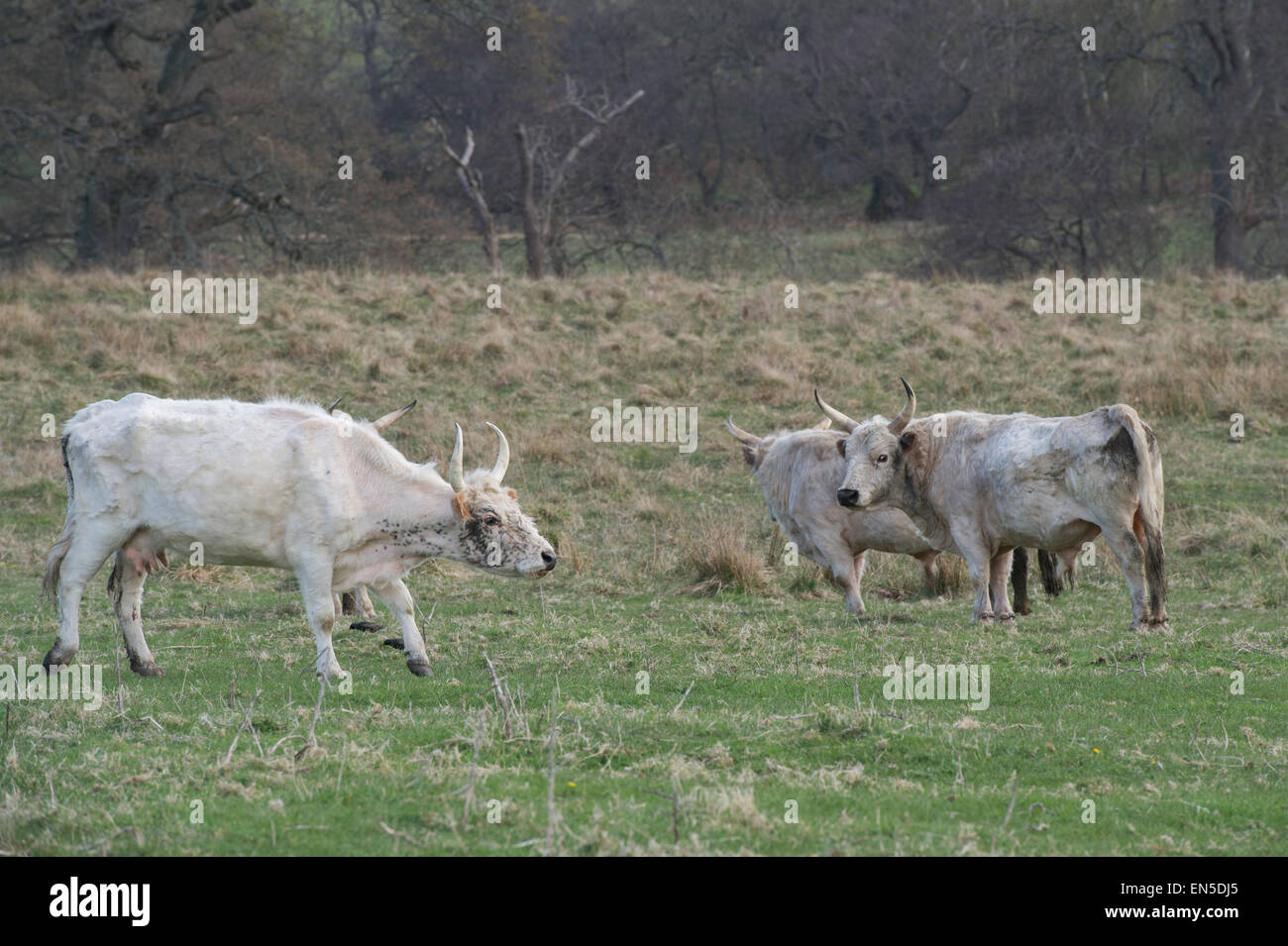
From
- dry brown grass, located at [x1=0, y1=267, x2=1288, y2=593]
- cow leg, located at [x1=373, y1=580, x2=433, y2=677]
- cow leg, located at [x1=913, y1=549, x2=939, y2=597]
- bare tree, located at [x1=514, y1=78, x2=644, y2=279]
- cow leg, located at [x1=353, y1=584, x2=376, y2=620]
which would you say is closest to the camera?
cow leg, located at [x1=373, y1=580, x2=433, y2=677]

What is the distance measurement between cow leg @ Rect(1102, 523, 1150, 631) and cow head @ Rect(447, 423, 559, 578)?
406 centimetres

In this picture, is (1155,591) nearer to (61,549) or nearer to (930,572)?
(930,572)

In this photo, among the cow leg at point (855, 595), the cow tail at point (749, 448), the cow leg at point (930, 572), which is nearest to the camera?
the cow leg at point (855, 595)

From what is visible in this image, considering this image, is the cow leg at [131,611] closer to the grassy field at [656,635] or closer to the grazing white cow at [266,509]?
the grazing white cow at [266,509]

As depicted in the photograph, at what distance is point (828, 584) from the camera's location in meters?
13.2

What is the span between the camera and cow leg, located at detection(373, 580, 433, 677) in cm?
904

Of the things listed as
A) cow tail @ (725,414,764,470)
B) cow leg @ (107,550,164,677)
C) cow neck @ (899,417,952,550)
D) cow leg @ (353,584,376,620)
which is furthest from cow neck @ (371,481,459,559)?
cow tail @ (725,414,764,470)

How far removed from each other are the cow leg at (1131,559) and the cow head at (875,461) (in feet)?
5.58

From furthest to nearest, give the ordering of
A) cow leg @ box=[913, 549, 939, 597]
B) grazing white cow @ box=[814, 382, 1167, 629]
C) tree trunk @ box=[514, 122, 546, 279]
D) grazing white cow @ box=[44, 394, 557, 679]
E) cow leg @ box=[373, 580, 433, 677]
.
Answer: tree trunk @ box=[514, 122, 546, 279] < cow leg @ box=[913, 549, 939, 597] < grazing white cow @ box=[814, 382, 1167, 629] < cow leg @ box=[373, 580, 433, 677] < grazing white cow @ box=[44, 394, 557, 679]

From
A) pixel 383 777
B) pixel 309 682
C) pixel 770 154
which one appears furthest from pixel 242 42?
pixel 383 777

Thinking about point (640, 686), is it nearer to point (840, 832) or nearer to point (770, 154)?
point (840, 832)

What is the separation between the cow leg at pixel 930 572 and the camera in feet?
42.0

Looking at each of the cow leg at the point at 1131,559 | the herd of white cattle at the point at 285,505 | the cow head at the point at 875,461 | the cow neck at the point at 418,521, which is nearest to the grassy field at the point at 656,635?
the cow leg at the point at 1131,559

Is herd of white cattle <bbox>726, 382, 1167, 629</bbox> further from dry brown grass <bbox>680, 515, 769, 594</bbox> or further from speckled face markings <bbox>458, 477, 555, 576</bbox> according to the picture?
speckled face markings <bbox>458, 477, 555, 576</bbox>
